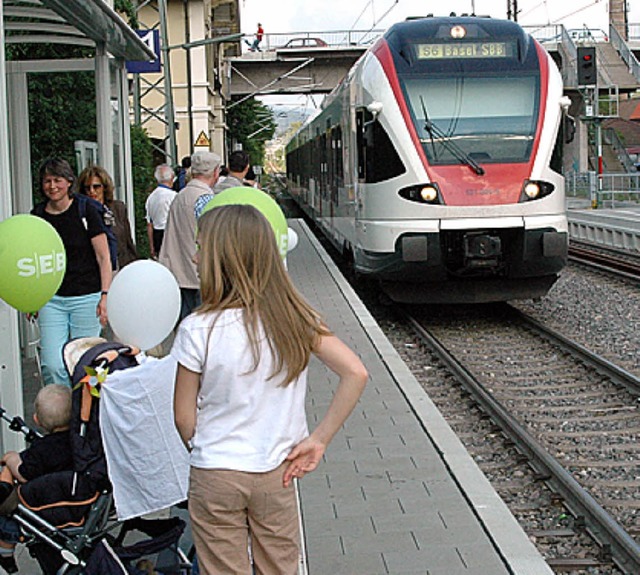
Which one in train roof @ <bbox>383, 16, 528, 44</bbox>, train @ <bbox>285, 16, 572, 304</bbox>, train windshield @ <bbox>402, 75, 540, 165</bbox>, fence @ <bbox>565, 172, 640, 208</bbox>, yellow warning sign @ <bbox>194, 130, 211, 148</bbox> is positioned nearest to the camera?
train @ <bbox>285, 16, 572, 304</bbox>

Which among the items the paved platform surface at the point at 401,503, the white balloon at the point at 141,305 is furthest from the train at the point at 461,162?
the white balloon at the point at 141,305

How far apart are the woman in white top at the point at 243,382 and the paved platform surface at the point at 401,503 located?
1643mm

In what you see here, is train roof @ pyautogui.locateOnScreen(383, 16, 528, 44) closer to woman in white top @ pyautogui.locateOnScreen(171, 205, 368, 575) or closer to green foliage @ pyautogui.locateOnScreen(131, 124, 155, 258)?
green foliage @ pyautogui.locateOnScreen(131, 124, 155, 258)

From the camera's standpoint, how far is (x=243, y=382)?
3250 millimetres

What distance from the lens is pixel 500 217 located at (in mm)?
12055

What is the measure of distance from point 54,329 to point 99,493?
9.16ft

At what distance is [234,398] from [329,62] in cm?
4521

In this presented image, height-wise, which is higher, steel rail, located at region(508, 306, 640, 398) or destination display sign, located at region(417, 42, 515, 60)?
destination display sign, located at region(417, 42, 515, 60)

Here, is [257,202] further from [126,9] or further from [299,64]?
[299,64]

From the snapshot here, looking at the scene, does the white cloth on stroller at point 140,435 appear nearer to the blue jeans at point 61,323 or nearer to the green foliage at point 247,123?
the blue jeans at point 61,323

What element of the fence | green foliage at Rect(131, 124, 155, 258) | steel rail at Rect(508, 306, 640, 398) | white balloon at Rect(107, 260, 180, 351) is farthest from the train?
the fence

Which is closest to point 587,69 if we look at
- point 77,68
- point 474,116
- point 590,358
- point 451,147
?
point 474,116

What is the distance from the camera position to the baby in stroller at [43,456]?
4047mm

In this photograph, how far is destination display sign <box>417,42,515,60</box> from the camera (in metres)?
12.6
